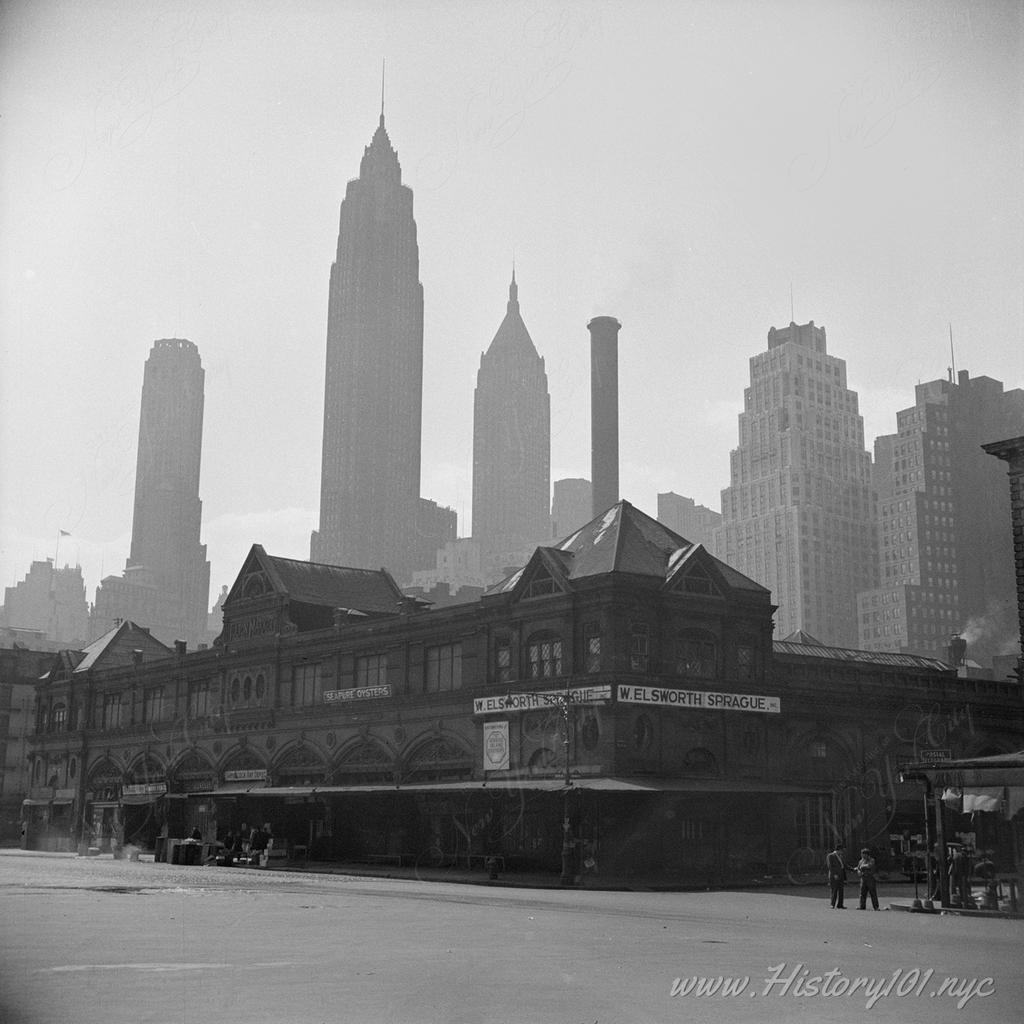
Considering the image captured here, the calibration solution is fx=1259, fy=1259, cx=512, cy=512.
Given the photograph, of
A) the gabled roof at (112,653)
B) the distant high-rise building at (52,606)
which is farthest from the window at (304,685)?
the distant high-rise building at (52,606)

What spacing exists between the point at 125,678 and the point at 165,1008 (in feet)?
246

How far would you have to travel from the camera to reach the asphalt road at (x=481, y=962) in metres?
14.5

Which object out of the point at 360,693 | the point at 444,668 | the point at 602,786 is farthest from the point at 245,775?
the point at 602,786

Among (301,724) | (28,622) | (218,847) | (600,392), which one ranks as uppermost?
(600,392)

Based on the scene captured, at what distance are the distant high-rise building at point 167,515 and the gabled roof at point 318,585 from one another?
11082 millimetres

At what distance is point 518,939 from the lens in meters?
22.6

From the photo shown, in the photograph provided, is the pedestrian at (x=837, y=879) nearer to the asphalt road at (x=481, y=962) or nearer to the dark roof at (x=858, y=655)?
the asphalt road at (x=481, y=962)

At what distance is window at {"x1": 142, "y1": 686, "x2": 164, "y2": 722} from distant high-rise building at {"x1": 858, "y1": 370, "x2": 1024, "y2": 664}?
62764mm

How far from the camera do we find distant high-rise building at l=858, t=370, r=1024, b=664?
10806cm

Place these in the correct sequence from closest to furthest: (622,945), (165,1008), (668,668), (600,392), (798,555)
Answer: (165,1008) → (622,945) → (668,668) → (798,555) → (600,392)

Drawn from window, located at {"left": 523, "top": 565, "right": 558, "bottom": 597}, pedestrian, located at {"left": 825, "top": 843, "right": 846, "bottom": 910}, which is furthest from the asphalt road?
window, located at {"left": 523, "top": 565, "right": 558, "bottom": 597}

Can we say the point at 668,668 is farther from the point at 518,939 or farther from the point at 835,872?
the point at 518,939

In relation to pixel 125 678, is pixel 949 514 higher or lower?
higher

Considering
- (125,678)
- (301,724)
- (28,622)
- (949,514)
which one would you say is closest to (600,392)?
(949,514)
